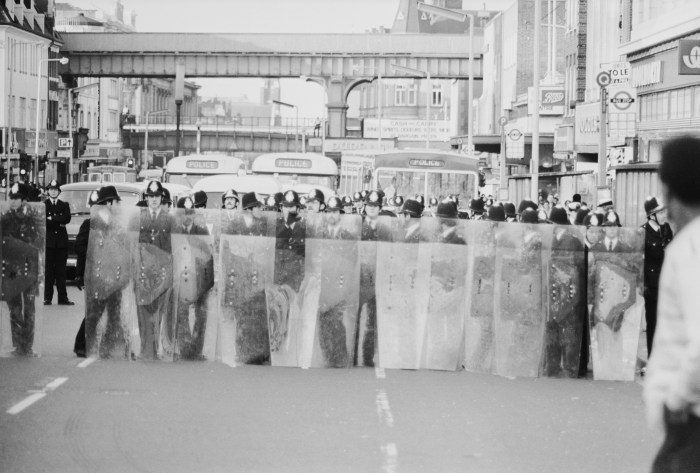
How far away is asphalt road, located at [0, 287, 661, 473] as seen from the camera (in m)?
8.71

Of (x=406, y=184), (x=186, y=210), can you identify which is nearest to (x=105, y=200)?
(x=186, y=210)

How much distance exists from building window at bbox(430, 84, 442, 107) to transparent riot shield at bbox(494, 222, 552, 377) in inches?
6863

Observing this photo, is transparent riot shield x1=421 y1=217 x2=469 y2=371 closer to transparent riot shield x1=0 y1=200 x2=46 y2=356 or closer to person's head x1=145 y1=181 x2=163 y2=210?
person's head x1=145 y1=181 x2=163 y2=210

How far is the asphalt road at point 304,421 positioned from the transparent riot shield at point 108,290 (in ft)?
0.88

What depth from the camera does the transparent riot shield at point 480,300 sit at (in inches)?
534

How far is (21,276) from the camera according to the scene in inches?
547

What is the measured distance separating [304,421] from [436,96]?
180m

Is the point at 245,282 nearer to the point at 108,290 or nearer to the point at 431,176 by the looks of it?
the point at 108,290

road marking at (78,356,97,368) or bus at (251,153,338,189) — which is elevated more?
bus at (251,153,338,189)

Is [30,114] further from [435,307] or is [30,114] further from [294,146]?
[435,307]

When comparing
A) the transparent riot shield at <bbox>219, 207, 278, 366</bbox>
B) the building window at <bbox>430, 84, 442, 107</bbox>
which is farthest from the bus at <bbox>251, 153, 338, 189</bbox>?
the building window at <bbox>430, 84, 442, 107</bbox>

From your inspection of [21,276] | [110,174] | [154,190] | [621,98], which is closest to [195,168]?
[621,98]

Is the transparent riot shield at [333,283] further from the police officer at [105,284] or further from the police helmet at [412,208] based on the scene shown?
the police officer at [105,284]

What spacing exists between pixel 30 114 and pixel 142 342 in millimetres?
80136
